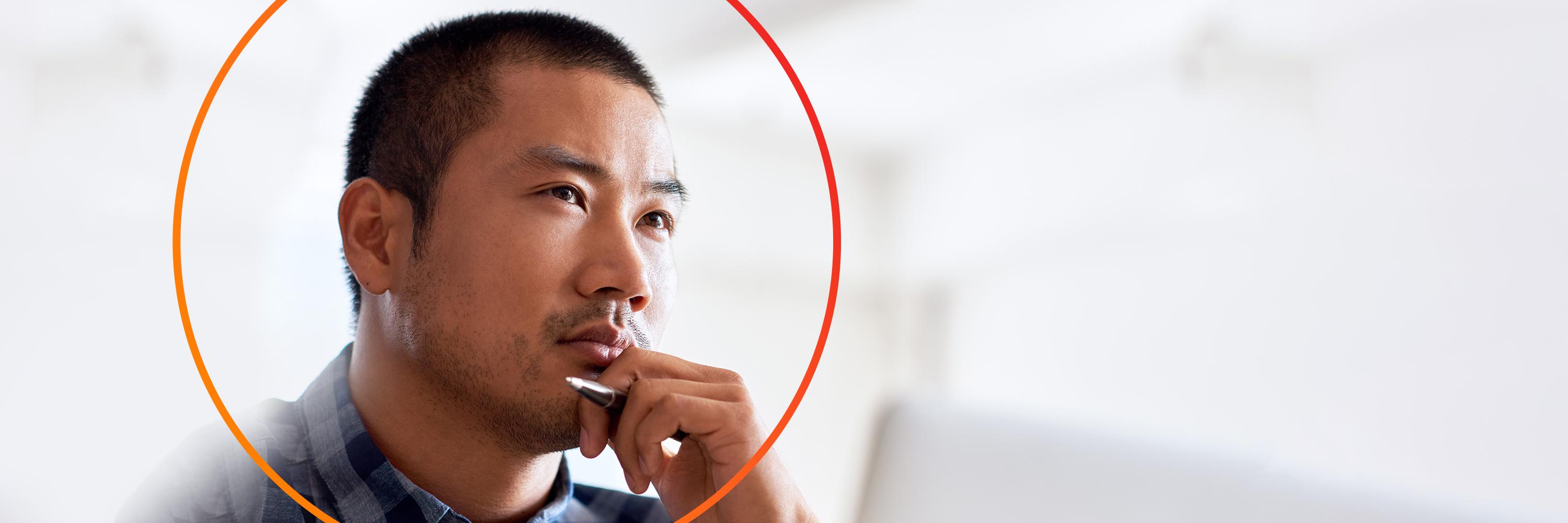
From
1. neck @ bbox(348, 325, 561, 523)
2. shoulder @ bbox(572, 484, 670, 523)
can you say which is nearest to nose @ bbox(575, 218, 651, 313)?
neck @ bbox(348, 325, 561, 523)

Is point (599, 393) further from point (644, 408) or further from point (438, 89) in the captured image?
point (438, 89)

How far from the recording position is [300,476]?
0.55 m

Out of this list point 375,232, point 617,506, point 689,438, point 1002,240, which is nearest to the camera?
point 375,232

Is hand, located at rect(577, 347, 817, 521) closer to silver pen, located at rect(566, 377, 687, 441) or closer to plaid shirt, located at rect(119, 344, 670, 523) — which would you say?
silver pen, located at rect(566, 377, 687, 441)

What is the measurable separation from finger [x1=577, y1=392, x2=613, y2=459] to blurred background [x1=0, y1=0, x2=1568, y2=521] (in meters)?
0.05

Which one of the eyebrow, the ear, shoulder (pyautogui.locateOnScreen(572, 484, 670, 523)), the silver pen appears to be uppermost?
the eyebrow

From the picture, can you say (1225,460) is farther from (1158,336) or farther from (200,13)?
(200,13)

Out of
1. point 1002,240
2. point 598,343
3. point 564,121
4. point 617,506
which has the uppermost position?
point 1002,240

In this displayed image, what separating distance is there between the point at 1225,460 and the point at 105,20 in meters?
0.84

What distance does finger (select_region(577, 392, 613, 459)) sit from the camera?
0.54 metres

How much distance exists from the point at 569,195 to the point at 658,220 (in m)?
0.05

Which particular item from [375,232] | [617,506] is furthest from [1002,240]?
[375,232]

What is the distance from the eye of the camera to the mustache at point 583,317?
521 mm

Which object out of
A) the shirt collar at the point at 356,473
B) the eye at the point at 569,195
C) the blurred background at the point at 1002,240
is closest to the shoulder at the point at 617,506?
the blurred background at the point at 1002,240
